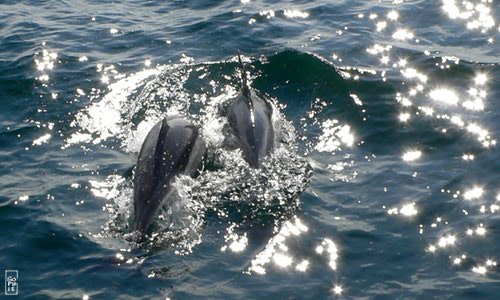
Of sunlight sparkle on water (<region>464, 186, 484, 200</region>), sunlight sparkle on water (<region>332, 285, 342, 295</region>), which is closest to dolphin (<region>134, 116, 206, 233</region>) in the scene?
sunlight sparkle on water (<region>332, 285, 342, 295</region>)

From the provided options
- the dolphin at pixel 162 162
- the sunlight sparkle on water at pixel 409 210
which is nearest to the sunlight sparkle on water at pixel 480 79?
the sunlight sparkle on water at pixel 409 210

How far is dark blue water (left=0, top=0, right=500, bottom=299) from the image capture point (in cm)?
1007

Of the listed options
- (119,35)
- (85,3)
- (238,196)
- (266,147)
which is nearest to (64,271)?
(238,196)

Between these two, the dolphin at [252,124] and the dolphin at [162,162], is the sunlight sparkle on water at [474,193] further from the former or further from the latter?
the dolphin at [162,162]

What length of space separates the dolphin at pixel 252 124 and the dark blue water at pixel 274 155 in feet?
0.69

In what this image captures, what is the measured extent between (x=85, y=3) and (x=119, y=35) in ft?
9.76

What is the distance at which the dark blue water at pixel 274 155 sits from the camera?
10.1 m

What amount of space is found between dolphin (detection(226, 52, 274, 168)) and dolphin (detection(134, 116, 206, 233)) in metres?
0.72

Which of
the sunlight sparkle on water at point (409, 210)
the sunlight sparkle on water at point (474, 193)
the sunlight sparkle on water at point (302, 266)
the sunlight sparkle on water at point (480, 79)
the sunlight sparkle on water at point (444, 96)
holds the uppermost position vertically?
the sunlight sparkle on water at point (480, 79)

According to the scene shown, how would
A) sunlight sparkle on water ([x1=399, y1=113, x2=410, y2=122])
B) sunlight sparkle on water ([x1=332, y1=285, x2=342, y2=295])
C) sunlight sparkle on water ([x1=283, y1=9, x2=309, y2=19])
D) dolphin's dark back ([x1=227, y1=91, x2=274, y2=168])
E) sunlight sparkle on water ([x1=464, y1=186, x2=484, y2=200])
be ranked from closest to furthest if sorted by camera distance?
1. sunlight sparkle on water ([x1=332, y1=285, x2=342, y2=295])
2. sunlight sparkle on water ([x1=464, y1=186, x2=484, y2=200])
3. dolphin's dark back ([x1=227, y1=91, x2=274, y2=168])
4. sunlight sparkle on water ([x1=399, y1=113, x2=410, y2=122])
5. sunlight sparkle on water ([x1=283, y1=9, x2=309, y2=19])

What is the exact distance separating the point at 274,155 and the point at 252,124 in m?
0.79

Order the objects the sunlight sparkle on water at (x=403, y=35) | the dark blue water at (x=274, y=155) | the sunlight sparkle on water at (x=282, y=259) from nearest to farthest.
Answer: the dark blue water at (x=274, y=155)
the sunlight sparkle on water at (x=282, y=259)
the sunlight sparkle on water at (x=403, y=35)

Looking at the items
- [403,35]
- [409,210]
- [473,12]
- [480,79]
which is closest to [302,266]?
[409,210]

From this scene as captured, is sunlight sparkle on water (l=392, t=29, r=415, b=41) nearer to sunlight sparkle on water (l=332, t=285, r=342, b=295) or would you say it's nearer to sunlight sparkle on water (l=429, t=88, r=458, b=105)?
sunlight sparkle on water (l=429, t=88, r=458, b=105)
